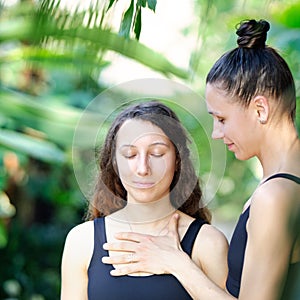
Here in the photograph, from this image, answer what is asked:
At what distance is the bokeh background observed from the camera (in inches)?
63.1

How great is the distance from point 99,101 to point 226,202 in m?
3.93

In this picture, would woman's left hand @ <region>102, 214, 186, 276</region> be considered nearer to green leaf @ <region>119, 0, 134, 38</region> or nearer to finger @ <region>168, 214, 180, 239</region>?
finger @ <region>168, 214, 180, 239</region>

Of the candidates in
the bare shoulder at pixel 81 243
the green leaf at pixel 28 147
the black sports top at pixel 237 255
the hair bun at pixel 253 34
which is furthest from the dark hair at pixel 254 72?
the green leaf at pixel 28 147

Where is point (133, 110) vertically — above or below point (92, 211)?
above

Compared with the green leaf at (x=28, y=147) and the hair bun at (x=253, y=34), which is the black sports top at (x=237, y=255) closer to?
the hair bun at (x=253, y=34)

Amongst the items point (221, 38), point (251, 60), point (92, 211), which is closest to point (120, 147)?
point (92, 211)

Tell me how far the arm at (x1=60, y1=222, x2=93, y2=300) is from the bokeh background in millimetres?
330

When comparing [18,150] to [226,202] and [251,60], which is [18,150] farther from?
[251,60]

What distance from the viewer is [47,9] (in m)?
1.58

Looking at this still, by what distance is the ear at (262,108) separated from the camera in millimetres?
1793

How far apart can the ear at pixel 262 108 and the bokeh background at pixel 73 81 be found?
15 centimetres

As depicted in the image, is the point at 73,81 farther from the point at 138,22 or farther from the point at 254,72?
the point at 138,22

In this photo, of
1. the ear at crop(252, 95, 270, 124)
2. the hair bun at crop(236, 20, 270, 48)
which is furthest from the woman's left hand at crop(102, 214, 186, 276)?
the hair bun at crop(236, 20, 270, 48)

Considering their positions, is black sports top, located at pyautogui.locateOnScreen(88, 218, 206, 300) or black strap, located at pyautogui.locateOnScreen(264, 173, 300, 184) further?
black sports top, located at pyautogui.locateOnScreen(88, 218, 206, 300)
